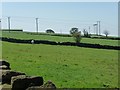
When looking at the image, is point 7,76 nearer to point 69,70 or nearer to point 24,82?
point 24,82

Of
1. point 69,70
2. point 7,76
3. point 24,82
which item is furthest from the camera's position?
point 69,70

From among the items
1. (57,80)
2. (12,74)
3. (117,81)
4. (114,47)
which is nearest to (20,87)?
(12,74)

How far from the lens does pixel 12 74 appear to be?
40.1 feet

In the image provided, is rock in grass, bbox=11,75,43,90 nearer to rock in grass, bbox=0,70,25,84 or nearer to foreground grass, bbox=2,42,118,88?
rock in grass, bbox=0,70,25,84

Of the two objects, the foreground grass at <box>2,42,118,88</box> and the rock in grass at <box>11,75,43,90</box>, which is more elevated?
the rock in grass at <box>11,75,43,90</box>

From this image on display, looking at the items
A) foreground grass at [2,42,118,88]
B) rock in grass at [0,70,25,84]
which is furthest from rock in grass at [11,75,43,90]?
foreground grass at [2,42,118,88]

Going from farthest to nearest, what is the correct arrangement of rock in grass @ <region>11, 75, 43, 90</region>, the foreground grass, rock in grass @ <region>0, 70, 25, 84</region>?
1. the foreground grass
2. rock in grass @ <region>0, 70, 25, 84</region>
3. rock in grass @ <region>11, 75, 43, 90</region>

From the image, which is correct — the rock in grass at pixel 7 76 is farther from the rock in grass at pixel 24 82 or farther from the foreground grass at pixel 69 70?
the foreground grass at pixel 69 70

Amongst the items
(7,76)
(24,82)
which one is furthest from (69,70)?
(24,82)

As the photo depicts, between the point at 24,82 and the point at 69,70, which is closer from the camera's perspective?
the point at 24,82

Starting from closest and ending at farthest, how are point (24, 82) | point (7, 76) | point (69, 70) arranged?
point (24, 82), point (7, 76), point (69, 70)

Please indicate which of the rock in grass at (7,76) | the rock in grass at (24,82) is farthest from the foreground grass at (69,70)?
the rock in grass at (24,82)

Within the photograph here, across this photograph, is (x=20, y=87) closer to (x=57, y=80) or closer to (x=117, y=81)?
(x=57, y=80)

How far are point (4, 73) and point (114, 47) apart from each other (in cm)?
5517
